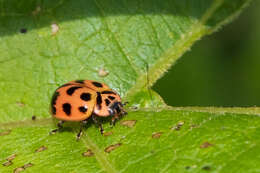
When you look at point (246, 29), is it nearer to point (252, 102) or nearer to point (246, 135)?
point (252, 102)

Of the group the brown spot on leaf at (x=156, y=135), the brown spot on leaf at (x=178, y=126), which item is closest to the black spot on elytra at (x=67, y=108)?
the brown spot on leaf at (x=156, y=135)

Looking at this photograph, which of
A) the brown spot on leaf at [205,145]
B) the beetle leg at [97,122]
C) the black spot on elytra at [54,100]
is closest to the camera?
the brown spot on leaf at [205,145]

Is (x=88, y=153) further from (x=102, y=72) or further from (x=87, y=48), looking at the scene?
(x=87, y=48)

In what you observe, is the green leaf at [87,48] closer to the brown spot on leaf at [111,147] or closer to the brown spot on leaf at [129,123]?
the brown spot on leaf at [129,123]

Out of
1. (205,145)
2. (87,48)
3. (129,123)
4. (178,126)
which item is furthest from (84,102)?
(205,145)

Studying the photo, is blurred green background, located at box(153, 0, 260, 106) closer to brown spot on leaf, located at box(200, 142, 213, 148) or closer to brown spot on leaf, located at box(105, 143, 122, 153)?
brown spot on leaf, located at box(105, 143, 122, 153)

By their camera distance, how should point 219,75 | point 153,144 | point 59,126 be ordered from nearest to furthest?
point 153,144, point 59,126, point 219,75

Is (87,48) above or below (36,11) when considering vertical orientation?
below
